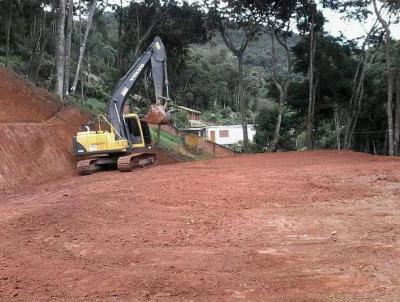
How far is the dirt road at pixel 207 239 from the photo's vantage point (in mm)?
5945

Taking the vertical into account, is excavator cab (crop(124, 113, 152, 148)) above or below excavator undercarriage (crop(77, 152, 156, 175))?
above

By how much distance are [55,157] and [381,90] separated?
2188 centimetres

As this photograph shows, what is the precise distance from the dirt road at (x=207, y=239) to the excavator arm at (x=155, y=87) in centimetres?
389

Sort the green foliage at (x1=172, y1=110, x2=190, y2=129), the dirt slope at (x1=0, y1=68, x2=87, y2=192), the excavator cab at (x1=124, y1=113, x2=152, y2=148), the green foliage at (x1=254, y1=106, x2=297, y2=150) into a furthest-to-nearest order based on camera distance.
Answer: the green foliage at (x1=172, y1=110, x2=190, y2=129) < the green foliage at (x1=254, y1=106, x2=297, y2=150) < the excavator cab at (x1=124, y1=113, x2=152, y2=148) < the dirt slope at (x1=0, y1=68, x2=87, y2=192)

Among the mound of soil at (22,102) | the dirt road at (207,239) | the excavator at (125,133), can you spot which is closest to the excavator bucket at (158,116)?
the excavator at (125,133)

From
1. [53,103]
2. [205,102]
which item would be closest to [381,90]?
[53,103]

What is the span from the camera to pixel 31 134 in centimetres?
1803

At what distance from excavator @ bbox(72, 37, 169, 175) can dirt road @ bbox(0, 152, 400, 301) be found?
3078 millimetres

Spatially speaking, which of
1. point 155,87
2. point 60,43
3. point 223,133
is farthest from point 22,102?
point 223,133

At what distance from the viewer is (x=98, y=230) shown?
884 cm

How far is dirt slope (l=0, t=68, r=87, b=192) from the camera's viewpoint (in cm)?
1619

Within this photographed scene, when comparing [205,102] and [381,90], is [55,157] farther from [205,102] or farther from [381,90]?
[205,102]

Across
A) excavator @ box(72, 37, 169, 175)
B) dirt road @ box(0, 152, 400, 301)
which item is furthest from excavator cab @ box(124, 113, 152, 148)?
dirt road @ box(0, 152, 400, 301)

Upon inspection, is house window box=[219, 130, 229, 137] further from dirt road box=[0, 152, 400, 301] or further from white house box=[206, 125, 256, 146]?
dirt road box=[0, 152, 400, 301]
